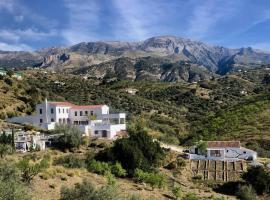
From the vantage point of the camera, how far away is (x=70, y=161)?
4041 cm

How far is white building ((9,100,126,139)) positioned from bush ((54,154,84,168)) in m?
12.4

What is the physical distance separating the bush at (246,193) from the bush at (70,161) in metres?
14.7

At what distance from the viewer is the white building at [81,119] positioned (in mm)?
54969

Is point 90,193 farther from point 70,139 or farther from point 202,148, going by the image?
point 202,148

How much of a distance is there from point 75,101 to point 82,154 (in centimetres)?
4684

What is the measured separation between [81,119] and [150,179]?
2512 cm

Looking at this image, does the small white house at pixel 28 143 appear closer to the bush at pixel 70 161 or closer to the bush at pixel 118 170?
the bush at pixel 70 161

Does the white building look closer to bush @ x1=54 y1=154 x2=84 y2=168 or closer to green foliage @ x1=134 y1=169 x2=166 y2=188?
bush @ x1=54 y1=154 x2=84 y2=168

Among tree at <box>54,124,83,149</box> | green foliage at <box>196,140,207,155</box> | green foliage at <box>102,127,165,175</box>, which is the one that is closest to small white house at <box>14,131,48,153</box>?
tree at <box>54,124,83,149</box>

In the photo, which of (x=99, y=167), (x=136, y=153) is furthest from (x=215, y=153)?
(x=99, y=167)

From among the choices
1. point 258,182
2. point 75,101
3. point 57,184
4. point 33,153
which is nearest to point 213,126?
point 75,101

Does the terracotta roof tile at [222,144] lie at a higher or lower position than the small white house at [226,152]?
higher

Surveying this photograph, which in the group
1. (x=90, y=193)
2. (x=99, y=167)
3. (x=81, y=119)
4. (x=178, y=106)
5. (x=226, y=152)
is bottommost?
(x=99, y=167)

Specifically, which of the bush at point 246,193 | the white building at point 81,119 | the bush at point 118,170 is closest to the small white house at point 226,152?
the white building at point 81,119
